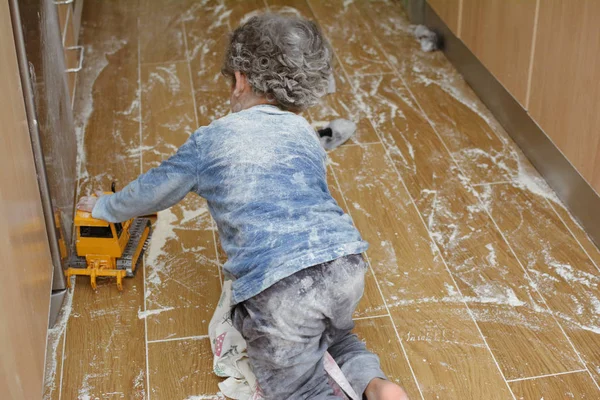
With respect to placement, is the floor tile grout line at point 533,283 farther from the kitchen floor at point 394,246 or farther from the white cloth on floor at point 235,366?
the white cloth on floor at point 235,366

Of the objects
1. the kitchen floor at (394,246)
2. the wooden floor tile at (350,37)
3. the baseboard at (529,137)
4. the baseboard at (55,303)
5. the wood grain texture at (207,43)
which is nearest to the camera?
the kitchen floor at (394,246)

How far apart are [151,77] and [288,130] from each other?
1444 mm

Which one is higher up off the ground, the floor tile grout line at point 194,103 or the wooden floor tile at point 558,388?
the floor tile grout line at point 194,103

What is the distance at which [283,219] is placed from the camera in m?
1.42

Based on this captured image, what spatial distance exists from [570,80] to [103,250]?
4.11 feet

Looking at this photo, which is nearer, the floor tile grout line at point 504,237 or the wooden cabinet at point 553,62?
the floor tile grout line at point 504,237

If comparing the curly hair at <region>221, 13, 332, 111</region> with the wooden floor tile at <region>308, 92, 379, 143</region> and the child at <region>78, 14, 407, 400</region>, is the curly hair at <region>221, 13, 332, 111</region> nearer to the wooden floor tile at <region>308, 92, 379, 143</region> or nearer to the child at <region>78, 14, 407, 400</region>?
the child at <region>78, 14, 407, 400</region>

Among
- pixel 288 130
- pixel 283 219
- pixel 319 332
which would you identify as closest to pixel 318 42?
pixel 288 130

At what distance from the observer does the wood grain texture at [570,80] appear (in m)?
1.90

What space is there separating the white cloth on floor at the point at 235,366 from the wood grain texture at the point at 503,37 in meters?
1.17

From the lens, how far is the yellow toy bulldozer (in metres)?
1.77

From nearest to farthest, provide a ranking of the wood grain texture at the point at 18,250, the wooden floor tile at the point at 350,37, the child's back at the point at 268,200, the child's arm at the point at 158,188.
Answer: the wood grain texture at the point at 18,250, the child's back at the point at 268,200, the child's arm at the point at 158,188, the wooden floor tile at the point at 350,37

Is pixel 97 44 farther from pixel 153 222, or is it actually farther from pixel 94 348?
pixel 94 348

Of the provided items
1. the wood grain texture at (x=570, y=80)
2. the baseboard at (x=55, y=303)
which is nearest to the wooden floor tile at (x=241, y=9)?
the wood grain texture at (x=570, y=80)
